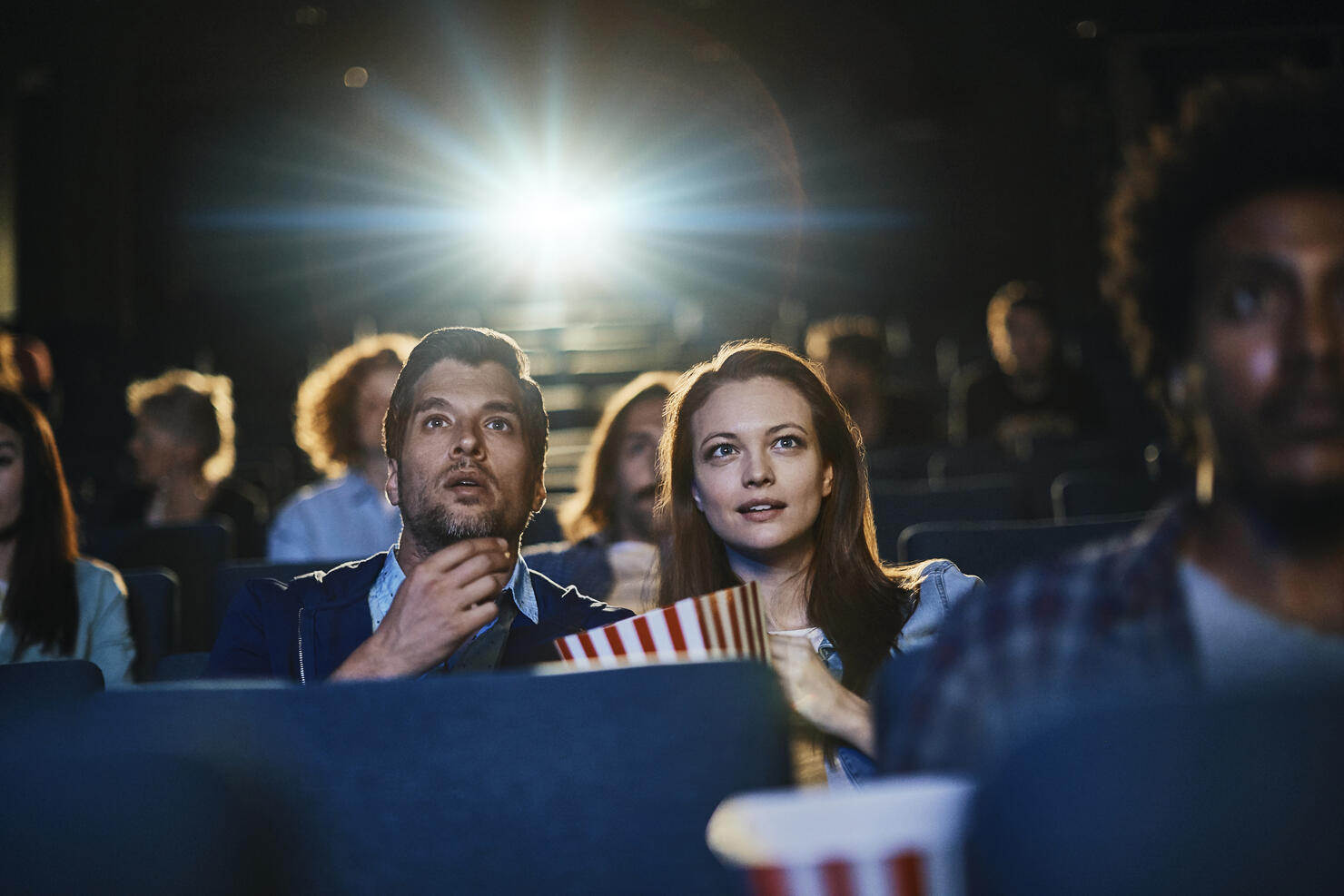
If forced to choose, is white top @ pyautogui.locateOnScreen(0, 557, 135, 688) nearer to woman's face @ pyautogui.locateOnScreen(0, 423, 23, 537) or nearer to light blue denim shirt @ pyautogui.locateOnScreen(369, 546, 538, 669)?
woman's face @ pyautogui.locateOnScreen(0, 423, 23, 537)

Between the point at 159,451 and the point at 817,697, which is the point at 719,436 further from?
the point at 159,451

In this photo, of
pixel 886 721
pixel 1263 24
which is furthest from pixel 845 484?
pixel 1263 24

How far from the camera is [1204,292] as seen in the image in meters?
0.85

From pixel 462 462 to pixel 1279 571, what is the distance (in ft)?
3.41

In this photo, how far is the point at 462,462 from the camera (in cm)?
156

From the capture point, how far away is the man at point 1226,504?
783mm

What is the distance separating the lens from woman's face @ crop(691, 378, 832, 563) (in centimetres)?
167

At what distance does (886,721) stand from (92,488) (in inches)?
184

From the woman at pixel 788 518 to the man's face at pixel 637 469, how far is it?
0.67 metres

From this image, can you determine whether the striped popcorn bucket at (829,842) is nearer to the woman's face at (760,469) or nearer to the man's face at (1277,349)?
the man's face at (1277,349)

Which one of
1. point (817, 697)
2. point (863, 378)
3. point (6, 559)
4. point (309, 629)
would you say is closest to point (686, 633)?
point (817, 697)

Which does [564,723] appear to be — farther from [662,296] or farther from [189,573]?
[662,296]

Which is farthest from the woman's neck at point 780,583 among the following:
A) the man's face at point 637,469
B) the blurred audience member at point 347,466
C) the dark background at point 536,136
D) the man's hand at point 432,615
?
the dark background at point 536,136

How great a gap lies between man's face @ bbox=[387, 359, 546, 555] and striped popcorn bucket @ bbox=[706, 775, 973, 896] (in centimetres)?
100
